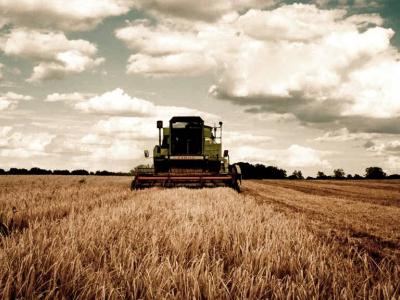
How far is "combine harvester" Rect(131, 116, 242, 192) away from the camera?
1555 centimetres

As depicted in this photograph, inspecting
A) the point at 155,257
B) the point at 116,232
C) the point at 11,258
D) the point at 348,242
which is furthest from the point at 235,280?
the point at 348,242

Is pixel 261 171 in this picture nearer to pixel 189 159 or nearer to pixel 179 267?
pixel 189 159

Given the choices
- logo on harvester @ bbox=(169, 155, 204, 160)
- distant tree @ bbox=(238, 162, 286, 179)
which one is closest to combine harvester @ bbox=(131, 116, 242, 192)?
logo on harvester @ bbox=(169, 155, 204, 160)

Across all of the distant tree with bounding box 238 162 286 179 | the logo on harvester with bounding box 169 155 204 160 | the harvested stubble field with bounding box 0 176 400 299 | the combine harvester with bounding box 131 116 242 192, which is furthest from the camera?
the distant tree with bounding box 238 162 286 179

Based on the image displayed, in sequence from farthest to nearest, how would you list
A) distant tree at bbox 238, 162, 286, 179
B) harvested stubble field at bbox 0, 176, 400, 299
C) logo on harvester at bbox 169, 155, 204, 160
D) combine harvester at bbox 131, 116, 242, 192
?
distant tree at bbox 238, 162, 286, 179
logo on harvester at bbox 169, 155, 204, 160
combine harvester at bbox 131, 116, 242, 192
harvested stubble field at bbox 0, 176, 400, 299

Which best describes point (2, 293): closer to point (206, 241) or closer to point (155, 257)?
point (155, 257)

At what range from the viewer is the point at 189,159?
17.3 meters

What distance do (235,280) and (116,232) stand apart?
6.72ft

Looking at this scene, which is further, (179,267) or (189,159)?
(189,159)

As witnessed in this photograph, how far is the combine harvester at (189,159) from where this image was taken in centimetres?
1555

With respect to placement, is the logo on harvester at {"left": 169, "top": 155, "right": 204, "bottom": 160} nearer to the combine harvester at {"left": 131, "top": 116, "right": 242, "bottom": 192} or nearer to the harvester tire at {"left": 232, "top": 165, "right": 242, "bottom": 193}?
the combine harvester at {"left": 131, "top": 116, "right": 242, "bottom": 192}

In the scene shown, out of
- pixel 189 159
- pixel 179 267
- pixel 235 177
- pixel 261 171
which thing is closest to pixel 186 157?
pixel 189 159

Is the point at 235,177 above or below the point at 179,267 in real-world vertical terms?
above

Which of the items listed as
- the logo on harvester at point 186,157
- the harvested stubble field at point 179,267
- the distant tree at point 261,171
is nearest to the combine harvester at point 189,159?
the logo on harvester at point 186,157
